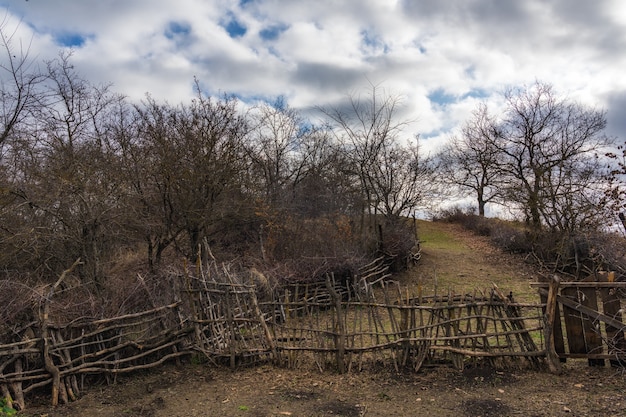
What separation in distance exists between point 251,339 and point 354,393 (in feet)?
6.03

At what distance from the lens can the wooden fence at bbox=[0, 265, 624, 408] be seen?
5332mm

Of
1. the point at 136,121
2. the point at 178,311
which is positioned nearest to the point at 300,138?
the point at 136,121

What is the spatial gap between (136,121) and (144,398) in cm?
743

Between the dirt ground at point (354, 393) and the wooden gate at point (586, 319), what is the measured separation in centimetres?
21

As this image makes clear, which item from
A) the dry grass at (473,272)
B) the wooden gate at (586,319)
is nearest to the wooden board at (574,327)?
the wooden gate at (586,319)

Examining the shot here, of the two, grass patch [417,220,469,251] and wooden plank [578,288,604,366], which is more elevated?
grass patch [417,220,469,251]

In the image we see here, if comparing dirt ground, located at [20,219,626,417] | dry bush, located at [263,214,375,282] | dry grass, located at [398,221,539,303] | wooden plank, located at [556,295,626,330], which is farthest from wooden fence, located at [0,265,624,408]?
dry grass, located at [398,221,539,303]

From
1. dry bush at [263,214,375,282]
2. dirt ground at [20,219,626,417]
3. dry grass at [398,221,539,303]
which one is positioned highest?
dry bush at [263,214,375,282]

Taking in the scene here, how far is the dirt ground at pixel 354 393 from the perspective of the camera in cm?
462

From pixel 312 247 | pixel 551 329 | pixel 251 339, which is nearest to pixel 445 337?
pixel 551 329

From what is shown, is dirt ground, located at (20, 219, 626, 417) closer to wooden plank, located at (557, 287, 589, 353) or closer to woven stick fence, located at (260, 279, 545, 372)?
woven stick fence, located at (260, 279, 545, 372)

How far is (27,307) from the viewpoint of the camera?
→ 18.0ft

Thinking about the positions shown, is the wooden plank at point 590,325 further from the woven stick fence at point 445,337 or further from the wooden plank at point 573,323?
the woven stick fence at point 445,337

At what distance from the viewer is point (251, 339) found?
20.8 feet
